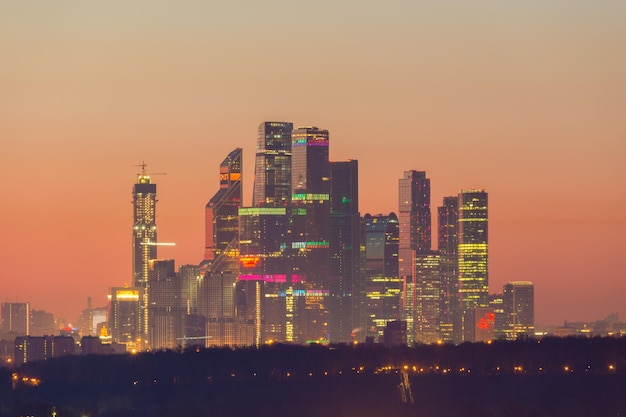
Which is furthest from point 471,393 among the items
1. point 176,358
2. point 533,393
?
point 176,358

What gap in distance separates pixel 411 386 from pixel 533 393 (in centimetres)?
1403

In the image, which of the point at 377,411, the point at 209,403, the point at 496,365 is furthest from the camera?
the point at 496,365

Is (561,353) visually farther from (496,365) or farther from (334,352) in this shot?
(334,352)

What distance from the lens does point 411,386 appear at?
557ft

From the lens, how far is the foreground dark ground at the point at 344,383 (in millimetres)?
149125

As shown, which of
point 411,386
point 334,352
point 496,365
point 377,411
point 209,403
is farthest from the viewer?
point 334,352

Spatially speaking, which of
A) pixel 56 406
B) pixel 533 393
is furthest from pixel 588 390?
pixel 56 406

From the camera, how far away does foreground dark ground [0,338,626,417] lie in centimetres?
14912

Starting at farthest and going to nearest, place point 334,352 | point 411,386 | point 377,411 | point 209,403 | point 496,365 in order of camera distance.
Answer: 1. point 334,352
2. point 496,365
3. point 411,386
4. point 209,403
5. point 377,411

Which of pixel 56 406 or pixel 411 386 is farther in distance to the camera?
pixel 411 386

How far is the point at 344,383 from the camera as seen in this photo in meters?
175

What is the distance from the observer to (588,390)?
15875cm

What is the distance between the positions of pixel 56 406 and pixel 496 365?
167 ft

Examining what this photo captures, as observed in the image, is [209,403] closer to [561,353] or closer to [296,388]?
[296,388]
